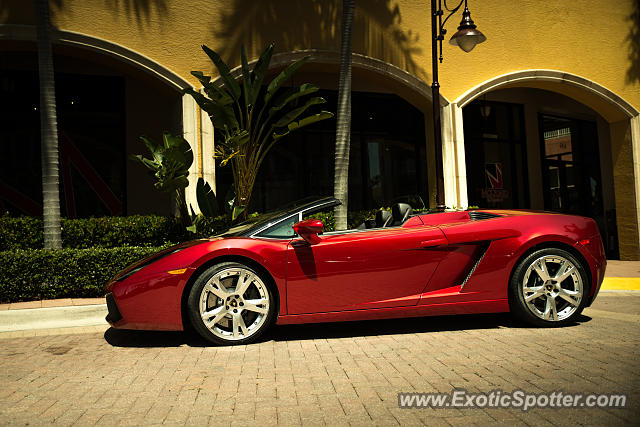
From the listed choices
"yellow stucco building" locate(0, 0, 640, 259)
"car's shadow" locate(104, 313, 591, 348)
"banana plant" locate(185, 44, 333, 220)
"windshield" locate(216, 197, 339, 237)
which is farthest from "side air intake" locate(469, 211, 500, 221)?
"yellow stucco building" locate(0, 0, 640, 259)

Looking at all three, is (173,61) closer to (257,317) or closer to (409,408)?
(257,317)

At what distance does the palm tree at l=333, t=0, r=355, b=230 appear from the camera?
8602mm

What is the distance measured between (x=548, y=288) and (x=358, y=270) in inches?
70.4

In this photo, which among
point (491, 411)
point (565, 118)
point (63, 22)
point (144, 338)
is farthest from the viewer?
point (565, 118)

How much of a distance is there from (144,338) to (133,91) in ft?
27.8

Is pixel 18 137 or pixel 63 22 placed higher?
pixel 63 22

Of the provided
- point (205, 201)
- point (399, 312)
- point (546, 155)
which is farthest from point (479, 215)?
point (546, 155)

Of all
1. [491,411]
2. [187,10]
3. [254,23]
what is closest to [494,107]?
[254,23]

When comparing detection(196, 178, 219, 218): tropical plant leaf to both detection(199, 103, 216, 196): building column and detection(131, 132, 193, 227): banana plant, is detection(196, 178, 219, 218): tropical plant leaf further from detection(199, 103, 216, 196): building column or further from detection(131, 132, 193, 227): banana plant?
detection(199, 103, 216, 196): building column

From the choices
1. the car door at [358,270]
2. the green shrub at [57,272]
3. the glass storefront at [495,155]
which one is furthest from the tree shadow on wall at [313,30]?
the car door at [358,270]

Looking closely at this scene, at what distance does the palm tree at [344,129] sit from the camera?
8.60m

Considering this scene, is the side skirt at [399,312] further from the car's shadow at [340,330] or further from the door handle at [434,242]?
the door handle at [434,242]

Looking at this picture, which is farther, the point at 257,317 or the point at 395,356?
the point at 257,317

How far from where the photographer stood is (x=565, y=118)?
56.4 ft
